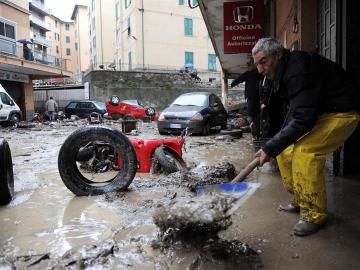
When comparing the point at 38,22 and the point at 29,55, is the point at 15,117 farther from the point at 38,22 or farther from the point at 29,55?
the point at 38,22

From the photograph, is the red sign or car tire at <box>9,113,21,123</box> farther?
car tire at <box>9,113,21,123</box>

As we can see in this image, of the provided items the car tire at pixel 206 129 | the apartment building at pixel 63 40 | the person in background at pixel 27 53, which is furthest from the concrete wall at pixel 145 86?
the apartment building at pixel 63 40

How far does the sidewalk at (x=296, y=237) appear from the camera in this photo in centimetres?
280

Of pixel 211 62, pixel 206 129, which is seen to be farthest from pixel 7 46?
pixel 211 62

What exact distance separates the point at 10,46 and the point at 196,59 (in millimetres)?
23518

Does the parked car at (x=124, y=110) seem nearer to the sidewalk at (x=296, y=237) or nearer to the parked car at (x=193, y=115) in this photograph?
the parked car at (x=193, y=115)

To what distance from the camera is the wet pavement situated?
2.86 metres

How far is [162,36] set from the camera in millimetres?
42125

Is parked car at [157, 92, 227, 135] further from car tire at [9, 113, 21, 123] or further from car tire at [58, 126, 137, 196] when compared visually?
car tire at [9, 113, 21, 123]

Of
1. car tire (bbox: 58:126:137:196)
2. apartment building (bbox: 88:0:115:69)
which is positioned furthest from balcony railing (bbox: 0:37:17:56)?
apartment building (bbox: 88:0:115:69)

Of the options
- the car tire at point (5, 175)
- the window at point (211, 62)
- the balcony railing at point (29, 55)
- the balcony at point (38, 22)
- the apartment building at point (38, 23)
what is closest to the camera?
the car tire at point (5, 175)

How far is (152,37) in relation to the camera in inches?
1631

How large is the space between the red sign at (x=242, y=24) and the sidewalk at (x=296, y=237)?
20.2 ft

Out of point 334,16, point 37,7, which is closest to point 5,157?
point 334,16
